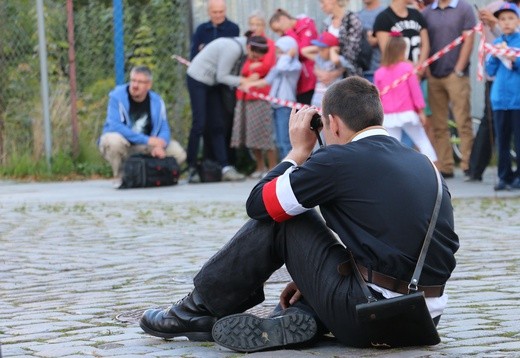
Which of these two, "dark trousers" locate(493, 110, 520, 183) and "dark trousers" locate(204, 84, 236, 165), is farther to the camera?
"dark trousers" locate(204, 84, 236, 165)

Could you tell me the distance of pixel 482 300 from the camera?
684cm

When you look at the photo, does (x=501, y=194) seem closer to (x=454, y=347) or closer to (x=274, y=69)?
(x=274, y=69)

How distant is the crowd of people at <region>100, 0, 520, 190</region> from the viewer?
14.7m

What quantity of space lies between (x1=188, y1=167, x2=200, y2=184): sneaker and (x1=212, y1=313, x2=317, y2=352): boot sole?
11.6m

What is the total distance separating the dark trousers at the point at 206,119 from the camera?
55.8ft

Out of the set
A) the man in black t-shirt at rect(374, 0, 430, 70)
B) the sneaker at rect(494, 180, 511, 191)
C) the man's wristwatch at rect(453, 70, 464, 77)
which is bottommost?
the sneaker at rect(494, 180, 511, 191)

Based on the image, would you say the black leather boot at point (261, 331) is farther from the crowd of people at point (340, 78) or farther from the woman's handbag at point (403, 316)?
the crowd of people at point (340, 78)

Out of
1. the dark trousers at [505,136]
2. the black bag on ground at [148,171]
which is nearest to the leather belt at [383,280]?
the dark trousers at [505,136]

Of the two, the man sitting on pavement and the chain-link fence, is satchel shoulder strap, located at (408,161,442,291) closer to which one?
the man sitting on pavement

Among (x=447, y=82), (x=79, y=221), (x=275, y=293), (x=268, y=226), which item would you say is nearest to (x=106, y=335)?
(x=268, y=226)

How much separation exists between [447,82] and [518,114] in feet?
6.58

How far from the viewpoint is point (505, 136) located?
45.9ft

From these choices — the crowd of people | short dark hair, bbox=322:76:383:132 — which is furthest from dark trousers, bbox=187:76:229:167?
short dark hair, bbox=322:76:383:132

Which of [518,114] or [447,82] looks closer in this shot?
[518,114]
